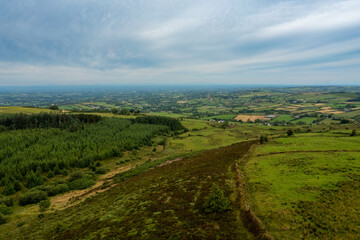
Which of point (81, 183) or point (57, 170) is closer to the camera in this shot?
point (81, 183)

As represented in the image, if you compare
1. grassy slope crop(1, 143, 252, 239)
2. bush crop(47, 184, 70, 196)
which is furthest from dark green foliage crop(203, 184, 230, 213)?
bush crop(47, 184, 70, 196)

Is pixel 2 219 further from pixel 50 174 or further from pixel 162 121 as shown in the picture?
pixel 162 121

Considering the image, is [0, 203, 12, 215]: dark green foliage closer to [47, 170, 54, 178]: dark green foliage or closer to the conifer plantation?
the conifer plantation

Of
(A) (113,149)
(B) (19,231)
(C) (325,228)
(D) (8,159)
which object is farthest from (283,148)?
(D) (8,159)

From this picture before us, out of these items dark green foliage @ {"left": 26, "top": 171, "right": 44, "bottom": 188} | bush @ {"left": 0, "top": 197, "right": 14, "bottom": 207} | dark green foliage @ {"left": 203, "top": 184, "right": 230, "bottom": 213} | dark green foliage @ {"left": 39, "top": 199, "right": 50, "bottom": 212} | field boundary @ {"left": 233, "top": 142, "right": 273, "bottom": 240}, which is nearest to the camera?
field boundary @ {"left": 233, "top": 142, "right": 273, "bottom": 240}

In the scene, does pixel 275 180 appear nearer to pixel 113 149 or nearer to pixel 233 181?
pixel 233 181

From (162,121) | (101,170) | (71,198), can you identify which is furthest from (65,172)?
(162,121)
